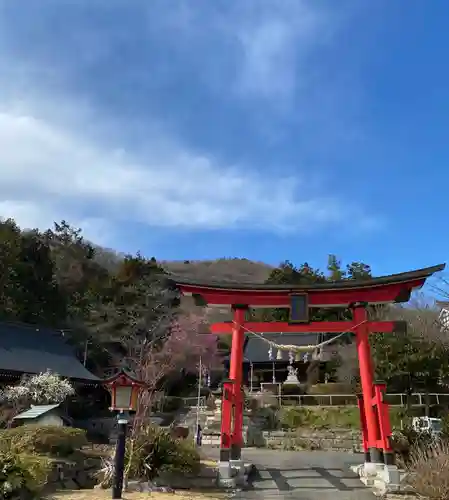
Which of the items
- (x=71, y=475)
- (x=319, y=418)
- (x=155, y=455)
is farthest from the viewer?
(x=319, y=418)

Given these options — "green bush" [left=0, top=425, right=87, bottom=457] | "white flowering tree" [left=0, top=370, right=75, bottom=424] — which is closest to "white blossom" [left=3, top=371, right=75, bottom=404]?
"white flowering tree" [left=0, top=370, right=75, bottom=424]

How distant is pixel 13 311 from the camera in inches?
1409

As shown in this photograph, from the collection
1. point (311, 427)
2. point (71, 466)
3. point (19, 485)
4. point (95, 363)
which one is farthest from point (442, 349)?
point (95, 363)

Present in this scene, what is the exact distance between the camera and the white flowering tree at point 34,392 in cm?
2247

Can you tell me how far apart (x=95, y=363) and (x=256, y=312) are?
771 inches

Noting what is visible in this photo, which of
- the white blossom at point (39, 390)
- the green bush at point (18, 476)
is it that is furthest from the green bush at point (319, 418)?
the green bush at point (18, 476)

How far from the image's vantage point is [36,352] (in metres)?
28.9

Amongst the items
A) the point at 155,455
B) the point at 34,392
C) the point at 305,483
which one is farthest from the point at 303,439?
the point at 155,455

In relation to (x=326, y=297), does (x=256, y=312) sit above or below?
above

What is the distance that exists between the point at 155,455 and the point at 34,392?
13.9 metres

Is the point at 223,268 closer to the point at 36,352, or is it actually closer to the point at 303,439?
the point at 36,352

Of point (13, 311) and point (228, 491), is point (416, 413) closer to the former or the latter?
point (228, 491)

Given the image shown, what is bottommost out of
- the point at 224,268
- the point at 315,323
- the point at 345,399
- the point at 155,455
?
the point at 155,455

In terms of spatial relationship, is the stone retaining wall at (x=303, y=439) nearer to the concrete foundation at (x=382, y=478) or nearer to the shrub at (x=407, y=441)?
the shrub at (x=407, y=441)
